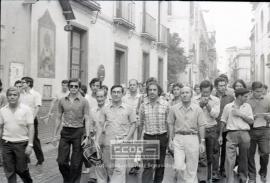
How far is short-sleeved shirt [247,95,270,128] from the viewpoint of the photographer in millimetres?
7371

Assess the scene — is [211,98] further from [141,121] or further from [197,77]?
[197,77]

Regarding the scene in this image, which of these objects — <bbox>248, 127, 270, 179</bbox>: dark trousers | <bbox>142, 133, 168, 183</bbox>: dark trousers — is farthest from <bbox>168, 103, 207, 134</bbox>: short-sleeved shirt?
<bbox>248, 127, 270, 179</bbox>: dark trousers

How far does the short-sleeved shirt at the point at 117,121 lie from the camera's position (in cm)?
657

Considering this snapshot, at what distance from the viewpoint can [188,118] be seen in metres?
6.55

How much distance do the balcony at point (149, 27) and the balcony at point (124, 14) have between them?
6.85 feet

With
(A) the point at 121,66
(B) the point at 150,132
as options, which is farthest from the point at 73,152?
(A) the point at 121,66

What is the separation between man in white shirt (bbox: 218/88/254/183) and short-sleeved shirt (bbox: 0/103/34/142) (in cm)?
316

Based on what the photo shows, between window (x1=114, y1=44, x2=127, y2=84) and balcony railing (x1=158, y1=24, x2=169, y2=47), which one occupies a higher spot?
balcony railing (x1=158, y1=24, x2=169, y2=47)

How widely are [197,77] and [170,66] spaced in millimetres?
16287

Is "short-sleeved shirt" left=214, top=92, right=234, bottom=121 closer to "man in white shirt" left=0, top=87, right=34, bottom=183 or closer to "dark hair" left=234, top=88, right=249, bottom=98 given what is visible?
"dark hair" left=234, top=88, right=249, bottom=98

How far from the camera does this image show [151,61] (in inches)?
917

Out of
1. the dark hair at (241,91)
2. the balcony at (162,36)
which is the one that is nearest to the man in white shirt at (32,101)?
the dark hair at (241,91)

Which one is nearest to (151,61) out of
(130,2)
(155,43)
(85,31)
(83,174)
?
(155,43)

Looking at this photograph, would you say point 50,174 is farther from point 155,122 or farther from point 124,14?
point 124,14
